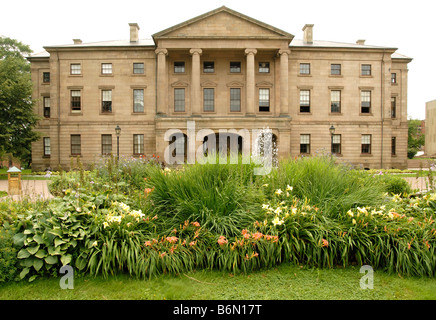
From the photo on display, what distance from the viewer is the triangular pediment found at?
92.9ft

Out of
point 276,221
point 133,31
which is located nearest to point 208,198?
point 276,221

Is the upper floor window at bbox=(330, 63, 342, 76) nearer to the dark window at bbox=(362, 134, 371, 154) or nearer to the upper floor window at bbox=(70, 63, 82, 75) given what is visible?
the dark window at bbox=(362, 134, 371, 154)

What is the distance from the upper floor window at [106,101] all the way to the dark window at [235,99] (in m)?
14.1

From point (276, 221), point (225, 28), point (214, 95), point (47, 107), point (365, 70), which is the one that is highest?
point (225, 28)

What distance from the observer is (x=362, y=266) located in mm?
4406

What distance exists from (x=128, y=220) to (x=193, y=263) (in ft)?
4.64

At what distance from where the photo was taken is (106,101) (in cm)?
3109

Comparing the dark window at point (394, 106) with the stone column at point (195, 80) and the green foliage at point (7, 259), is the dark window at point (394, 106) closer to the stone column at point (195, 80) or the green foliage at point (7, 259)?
the stone column at point (195, 80)

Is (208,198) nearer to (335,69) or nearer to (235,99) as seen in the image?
(235,99)

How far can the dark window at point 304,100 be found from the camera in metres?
31.5

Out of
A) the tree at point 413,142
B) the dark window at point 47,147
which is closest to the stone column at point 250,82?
the dark window at point 47,147

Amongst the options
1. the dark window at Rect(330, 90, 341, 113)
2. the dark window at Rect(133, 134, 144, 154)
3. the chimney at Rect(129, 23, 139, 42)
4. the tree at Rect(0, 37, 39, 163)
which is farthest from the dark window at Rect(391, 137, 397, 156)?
the tree at Rect(0, 37, 39, 163)

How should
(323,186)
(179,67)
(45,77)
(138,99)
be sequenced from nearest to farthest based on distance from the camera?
(323,186) < (138,99) < (179,67) < (45,77)

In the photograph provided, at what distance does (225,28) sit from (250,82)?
633 centimetres
